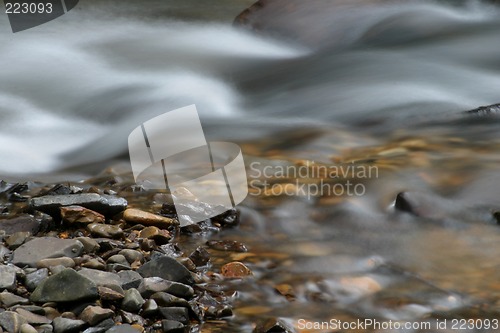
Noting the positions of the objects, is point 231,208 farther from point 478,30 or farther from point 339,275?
point 478,30

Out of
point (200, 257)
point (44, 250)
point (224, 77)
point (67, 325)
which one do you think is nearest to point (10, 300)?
point (67, 325)

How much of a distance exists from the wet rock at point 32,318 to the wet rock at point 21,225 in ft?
3.30

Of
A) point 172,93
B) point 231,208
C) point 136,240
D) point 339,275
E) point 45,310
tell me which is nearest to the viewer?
point 45,310

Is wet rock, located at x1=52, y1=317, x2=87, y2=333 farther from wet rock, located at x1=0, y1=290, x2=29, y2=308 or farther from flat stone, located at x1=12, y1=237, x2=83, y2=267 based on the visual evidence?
flat stone, located at x1=12, y1=237, x2=83, y2=267

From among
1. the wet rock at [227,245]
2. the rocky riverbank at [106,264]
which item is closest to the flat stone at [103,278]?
the rocky riverbank at [106,264]

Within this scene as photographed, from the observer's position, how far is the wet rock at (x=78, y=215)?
368cm

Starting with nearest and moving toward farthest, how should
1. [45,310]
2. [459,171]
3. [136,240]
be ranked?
[45,310], [136,240], [459,171]

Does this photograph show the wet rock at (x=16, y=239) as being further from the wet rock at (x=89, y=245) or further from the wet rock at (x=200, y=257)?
Answer: the wet rock at (x=200, y=257)

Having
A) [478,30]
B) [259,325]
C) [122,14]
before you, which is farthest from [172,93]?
[259,325]

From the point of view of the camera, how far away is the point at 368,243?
3650 millimetres

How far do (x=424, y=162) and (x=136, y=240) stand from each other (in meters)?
2.06

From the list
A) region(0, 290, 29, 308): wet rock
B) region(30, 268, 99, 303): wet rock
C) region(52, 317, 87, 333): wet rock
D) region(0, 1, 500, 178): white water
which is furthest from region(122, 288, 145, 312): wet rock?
region(0, 1, 500, 178): white water

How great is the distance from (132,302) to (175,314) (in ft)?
0.60

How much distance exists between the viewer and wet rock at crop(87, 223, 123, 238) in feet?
11.7
